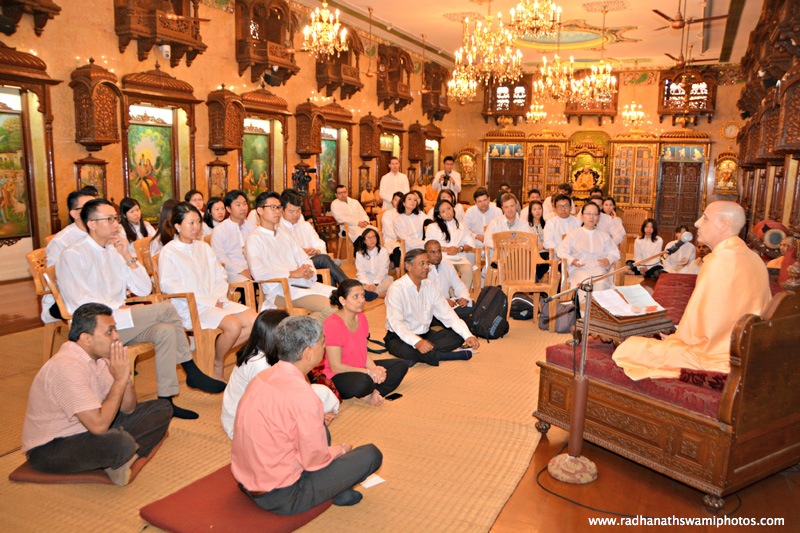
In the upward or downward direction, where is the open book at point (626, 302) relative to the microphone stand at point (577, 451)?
upward

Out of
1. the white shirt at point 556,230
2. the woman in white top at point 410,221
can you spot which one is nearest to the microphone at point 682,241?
the white shirt at point 556,230

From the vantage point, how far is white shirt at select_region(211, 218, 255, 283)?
6645 mm

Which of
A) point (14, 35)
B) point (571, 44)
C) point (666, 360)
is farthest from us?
point (571, 44)

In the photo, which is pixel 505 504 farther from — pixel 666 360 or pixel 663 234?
pixel 663 234

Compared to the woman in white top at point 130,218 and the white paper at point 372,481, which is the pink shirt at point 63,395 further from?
the woman in white top at point 130,218

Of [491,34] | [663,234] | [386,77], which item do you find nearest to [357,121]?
[386,77]

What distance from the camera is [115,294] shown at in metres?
4.70

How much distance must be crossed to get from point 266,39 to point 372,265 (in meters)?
5.02

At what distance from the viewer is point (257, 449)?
2.78 meters

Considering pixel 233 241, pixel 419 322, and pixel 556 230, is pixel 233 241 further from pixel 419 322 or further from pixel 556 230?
pixel 556 230

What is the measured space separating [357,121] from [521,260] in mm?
7510

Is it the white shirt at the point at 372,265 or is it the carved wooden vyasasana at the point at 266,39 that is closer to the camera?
the white shirt at the point at 372,265

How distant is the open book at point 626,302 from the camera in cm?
395

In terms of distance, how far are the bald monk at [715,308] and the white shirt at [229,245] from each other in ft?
13.9
